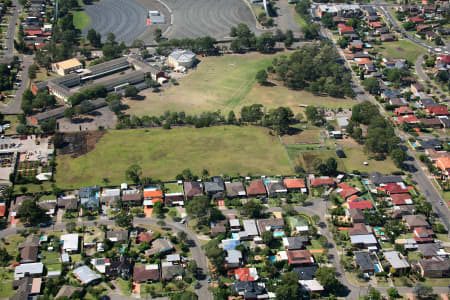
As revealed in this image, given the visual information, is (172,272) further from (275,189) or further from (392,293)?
(392,293)

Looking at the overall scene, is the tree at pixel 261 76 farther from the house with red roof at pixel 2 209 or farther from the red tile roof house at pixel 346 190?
the house with red roof at pixel 2 209

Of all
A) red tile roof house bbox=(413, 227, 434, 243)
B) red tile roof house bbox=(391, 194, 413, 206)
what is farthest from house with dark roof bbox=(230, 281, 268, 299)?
red tile roof house bbox=(391, 194, 413, 206)

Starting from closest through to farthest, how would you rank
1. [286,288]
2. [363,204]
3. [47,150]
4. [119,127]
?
[286,288] → [363,204] → [47,150] → [119,127]

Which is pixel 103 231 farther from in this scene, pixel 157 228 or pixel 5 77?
pixel 5 77

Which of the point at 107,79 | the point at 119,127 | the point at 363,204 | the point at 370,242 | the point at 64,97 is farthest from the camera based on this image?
the point at 107,79

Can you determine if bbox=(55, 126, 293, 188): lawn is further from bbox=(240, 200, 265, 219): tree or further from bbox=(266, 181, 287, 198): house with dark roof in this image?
bbox=(240, 200, 265, 219): tree

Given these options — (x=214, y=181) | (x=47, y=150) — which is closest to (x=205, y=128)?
(x=214, y=181)
